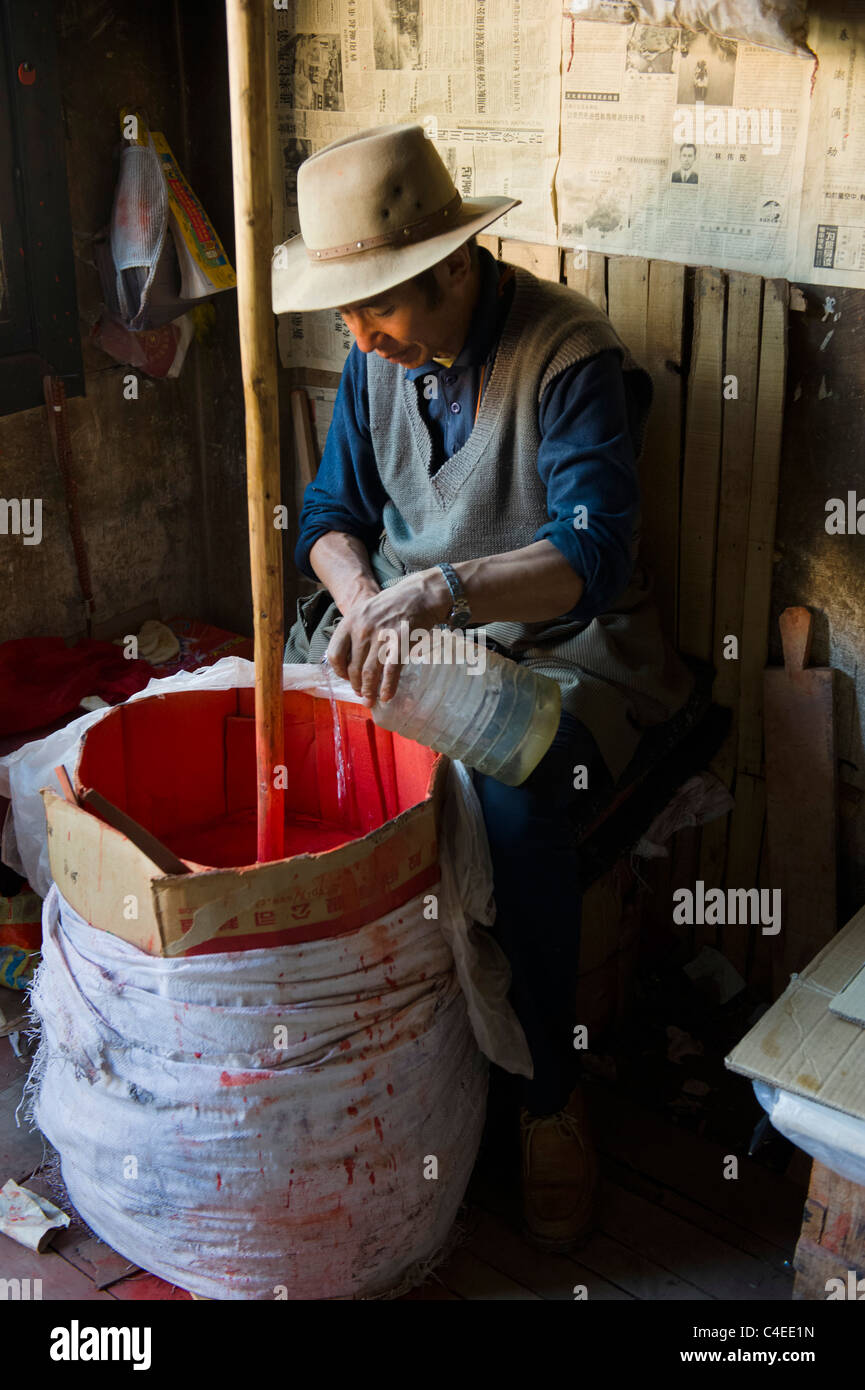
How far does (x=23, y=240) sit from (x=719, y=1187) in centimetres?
227

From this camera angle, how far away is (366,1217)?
5.98 feet

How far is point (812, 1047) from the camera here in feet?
5.90

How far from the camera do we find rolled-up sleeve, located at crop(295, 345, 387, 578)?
2276 millimetres

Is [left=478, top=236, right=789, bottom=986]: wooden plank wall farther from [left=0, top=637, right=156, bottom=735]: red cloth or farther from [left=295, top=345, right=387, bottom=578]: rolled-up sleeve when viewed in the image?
[left=0, top=637, right=156, bottom=735]: red cloth

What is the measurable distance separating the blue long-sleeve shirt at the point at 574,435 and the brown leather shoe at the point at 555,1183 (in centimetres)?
86

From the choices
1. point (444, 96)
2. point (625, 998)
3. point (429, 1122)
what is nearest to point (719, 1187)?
point (625, 998)

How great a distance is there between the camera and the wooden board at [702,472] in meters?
2.22

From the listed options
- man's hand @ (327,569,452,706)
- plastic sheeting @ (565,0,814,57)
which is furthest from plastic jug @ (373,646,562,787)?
plastic sheeting @ (565,0,814,57)

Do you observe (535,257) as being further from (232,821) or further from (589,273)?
(232,821)

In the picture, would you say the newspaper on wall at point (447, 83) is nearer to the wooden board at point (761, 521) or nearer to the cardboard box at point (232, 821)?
the wooden board at point (761, 521)

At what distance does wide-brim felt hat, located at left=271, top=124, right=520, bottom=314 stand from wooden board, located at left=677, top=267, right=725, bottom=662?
0.53 meters

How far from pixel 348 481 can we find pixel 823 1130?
1380mm

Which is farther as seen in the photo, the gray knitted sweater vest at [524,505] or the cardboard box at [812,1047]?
the gray knitted sweater vest at [524,505]

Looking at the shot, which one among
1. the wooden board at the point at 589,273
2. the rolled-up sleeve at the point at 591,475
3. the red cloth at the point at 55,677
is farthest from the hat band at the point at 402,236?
the red cloth at the point at 55,677
